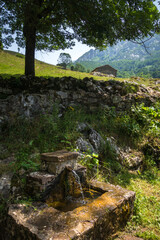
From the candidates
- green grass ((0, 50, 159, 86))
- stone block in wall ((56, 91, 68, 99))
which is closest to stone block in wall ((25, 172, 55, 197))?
stone block in wall ((56, 91, 68, 99))

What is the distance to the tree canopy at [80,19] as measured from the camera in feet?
21.1

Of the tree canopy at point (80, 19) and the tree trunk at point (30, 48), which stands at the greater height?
the tree canopy at point (80, 19)

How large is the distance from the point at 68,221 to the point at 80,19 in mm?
7910

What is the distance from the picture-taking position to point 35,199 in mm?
2959

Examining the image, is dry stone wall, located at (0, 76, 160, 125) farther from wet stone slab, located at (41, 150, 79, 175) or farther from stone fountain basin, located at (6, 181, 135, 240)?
stone fountain basin, located at (6, 181, 135, 240)

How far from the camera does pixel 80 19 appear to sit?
294 inches

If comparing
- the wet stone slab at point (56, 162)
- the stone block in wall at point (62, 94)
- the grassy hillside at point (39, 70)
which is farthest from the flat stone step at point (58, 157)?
the grassy hillside at point (39, 70)

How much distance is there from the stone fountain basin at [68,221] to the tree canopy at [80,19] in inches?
245

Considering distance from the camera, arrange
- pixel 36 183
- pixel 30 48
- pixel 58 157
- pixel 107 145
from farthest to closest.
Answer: pixel 30 48, pixel 107 145, pixel 58 157, pixel 36 183

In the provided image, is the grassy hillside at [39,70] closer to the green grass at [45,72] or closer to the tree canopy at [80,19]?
the green grass at [45,72]

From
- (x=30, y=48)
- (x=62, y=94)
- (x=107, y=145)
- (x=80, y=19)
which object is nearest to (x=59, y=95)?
(x=62, y=94)

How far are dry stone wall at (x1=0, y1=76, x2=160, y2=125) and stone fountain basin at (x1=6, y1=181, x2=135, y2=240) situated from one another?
3531 mm

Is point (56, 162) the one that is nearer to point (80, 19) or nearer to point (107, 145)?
point (107, 145)

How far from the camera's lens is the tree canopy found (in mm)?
6445
